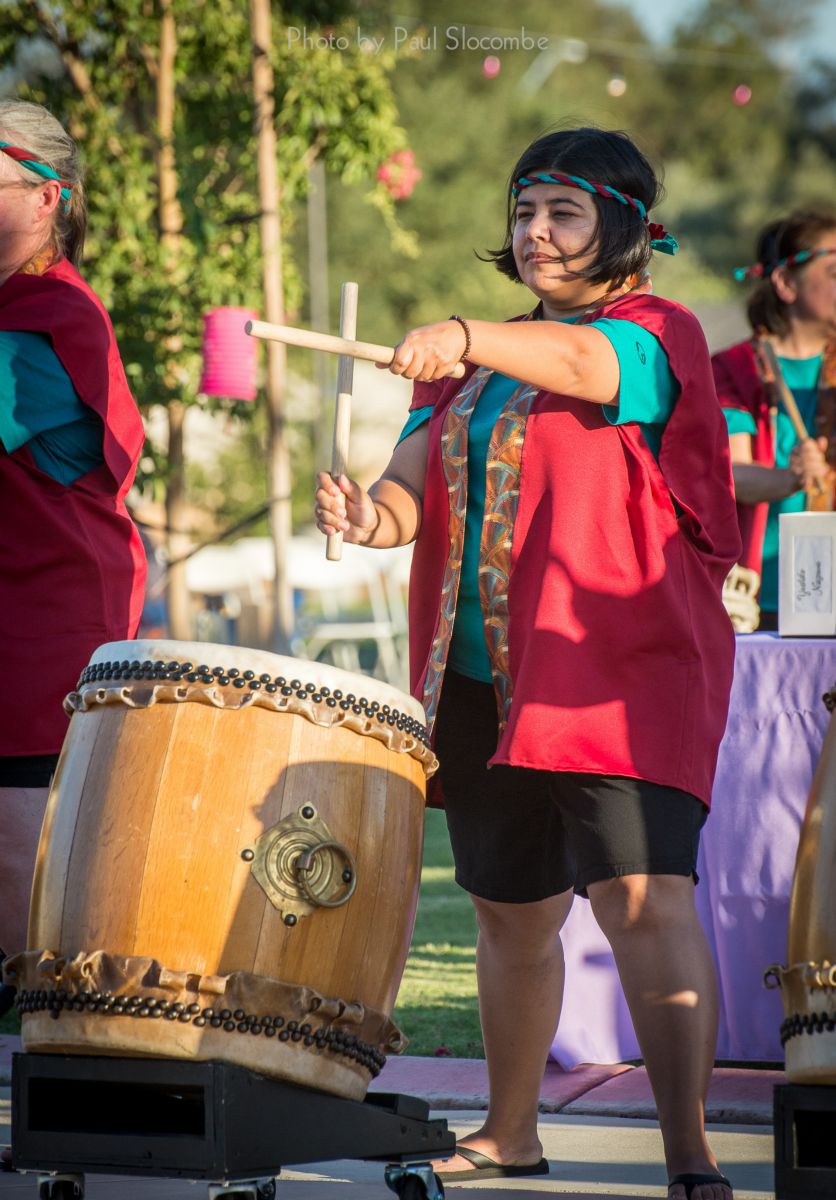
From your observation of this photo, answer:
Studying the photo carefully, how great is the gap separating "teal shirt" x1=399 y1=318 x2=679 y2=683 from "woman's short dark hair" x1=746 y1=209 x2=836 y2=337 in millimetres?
1938

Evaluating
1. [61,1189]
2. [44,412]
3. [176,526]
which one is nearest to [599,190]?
[44,412]

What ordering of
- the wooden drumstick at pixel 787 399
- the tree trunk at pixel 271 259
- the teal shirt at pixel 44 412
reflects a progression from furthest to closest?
the tree trunk at pixel 271 259
the wooden drumstick at pixel 787 399
the teal shirt at pixel 44 412

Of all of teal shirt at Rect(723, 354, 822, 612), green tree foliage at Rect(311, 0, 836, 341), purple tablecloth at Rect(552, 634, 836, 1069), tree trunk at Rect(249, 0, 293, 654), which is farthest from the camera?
green tree foliage at Rect(311, 0, 836, 341)

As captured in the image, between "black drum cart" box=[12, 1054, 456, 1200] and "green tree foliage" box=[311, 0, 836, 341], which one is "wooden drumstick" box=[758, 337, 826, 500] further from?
"green tree foliage" box=[311, 0, 836, 341]

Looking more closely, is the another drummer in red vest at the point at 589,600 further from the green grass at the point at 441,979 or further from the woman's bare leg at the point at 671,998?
the green grass at the point at 441,979

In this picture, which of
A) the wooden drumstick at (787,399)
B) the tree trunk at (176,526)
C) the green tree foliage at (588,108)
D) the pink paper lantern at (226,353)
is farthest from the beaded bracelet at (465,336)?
the green tree foliage at (588,108)

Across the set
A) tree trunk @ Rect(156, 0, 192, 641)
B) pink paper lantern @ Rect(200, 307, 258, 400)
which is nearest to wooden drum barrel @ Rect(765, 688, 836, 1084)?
pink paper lantern @ Rect(200, 307, 258, 400)

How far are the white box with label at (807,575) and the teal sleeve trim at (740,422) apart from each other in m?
0.73

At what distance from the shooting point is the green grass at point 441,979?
387cm

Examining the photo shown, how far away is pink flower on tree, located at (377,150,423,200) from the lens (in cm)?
938

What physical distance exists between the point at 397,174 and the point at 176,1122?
790 centimetres

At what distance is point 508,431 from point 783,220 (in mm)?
2214

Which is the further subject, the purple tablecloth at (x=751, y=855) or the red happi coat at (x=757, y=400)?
the red happi coat at (x=757, y=400)

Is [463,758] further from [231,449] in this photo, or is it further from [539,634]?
[231,449]
